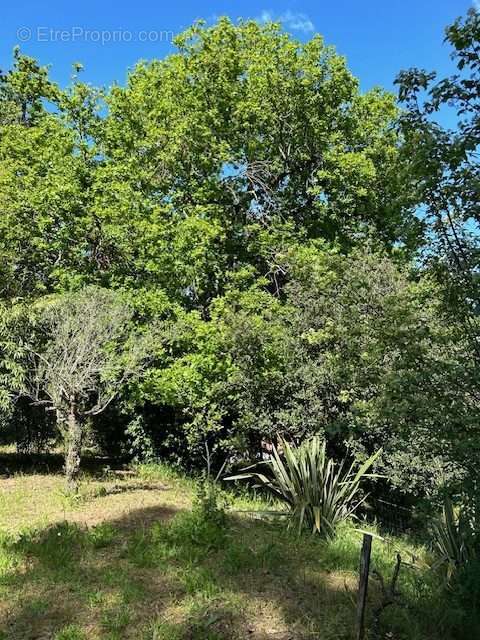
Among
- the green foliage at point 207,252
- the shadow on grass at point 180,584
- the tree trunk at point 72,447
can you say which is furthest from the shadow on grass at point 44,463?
the shadow on grass at point 180,584

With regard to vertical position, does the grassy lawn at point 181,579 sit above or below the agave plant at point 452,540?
below

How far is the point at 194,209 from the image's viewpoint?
37.6ft

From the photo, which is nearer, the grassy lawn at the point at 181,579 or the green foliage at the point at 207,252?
the grassy lawn at the point at 181,579

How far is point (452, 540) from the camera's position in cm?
448

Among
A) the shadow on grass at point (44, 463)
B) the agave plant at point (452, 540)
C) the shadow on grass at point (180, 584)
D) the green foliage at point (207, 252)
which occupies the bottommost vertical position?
the shadow on grass at point (44, 463)

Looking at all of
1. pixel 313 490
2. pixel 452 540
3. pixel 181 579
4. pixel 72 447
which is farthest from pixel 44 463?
pixel 452 540

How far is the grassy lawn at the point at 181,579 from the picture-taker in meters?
3.45

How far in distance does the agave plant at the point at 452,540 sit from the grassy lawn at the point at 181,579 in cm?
27

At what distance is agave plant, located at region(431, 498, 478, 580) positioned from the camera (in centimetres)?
373

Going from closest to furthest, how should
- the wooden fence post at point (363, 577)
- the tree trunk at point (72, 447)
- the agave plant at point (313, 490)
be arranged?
the wooden fence post at point (363, 577) < the agave plant at point (313, 490) < the tree trunk at point (72, 447)

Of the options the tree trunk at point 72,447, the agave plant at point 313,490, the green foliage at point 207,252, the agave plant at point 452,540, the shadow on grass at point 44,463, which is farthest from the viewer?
the shadow on grass at point 44,463

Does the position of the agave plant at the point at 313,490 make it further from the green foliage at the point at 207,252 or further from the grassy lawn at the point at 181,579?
the green foliage at the point at 207,252

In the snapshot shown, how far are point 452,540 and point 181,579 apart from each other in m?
2.32

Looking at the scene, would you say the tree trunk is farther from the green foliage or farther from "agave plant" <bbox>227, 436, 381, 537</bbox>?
"agave plant" <bbox>227, 436, 381, 537</bbox>
